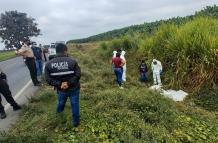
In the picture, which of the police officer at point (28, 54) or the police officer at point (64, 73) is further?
the police officer at point (28, 54)

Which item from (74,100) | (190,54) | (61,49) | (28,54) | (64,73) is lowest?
(190,54)

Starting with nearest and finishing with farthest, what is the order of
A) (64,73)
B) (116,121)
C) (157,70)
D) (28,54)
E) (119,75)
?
(64,73) → (116,121) → (28,54) → (119,75) → (157,70)

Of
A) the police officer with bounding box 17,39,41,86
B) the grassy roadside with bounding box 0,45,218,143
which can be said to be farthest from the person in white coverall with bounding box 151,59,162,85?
the police officer with bounding box 17,39,41,86

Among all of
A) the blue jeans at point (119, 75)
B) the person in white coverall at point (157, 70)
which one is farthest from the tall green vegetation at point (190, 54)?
the blue jeans at point (119, 75)

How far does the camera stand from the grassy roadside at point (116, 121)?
919 centimetres

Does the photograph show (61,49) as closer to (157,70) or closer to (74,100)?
(74,100)

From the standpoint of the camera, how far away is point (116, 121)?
33.1 ft

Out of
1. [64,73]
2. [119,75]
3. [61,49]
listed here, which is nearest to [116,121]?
[64,73]

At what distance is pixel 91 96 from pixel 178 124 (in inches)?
105

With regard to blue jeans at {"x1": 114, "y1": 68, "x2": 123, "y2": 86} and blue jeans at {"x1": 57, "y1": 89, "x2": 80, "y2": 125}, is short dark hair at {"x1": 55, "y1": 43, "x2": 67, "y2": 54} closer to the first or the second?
blue jeans at {"x1": 57, "y1": 89, "x2": 80, "y2": 125}

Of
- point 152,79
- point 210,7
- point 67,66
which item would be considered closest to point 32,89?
point 152,79

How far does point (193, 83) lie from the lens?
55.0 ft

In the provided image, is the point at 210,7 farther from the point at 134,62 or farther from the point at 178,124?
the point at 178,124

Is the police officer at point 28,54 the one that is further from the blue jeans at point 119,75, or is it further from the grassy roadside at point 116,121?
the blue jeans at point 119,75
